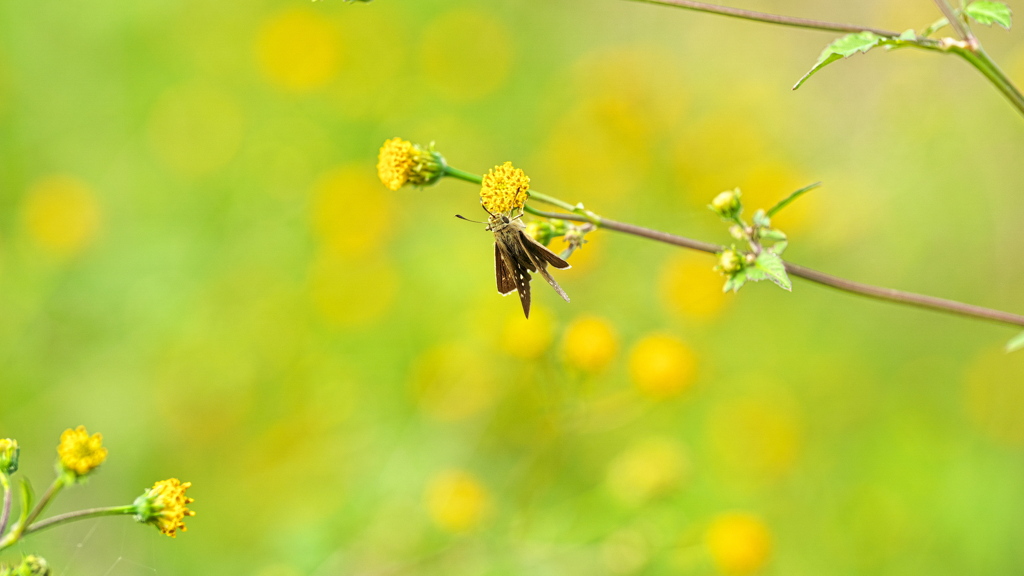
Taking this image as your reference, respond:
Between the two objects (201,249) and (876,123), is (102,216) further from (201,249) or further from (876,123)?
(876,123)

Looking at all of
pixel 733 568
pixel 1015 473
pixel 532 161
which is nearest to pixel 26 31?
pixel 532 161

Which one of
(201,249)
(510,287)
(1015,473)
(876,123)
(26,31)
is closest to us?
(510,287)

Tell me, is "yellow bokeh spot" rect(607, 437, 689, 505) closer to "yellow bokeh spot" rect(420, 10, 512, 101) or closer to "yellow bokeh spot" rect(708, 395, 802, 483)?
"yellow bokeh spot" rect(708, 395, 802, 483)

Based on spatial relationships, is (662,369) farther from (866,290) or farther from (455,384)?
(866,290)

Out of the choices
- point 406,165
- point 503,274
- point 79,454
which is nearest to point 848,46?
point 503,274

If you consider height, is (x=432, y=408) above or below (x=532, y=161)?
below

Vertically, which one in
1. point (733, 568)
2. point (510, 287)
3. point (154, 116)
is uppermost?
point (154, 116)

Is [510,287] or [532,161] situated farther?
[532,161]
